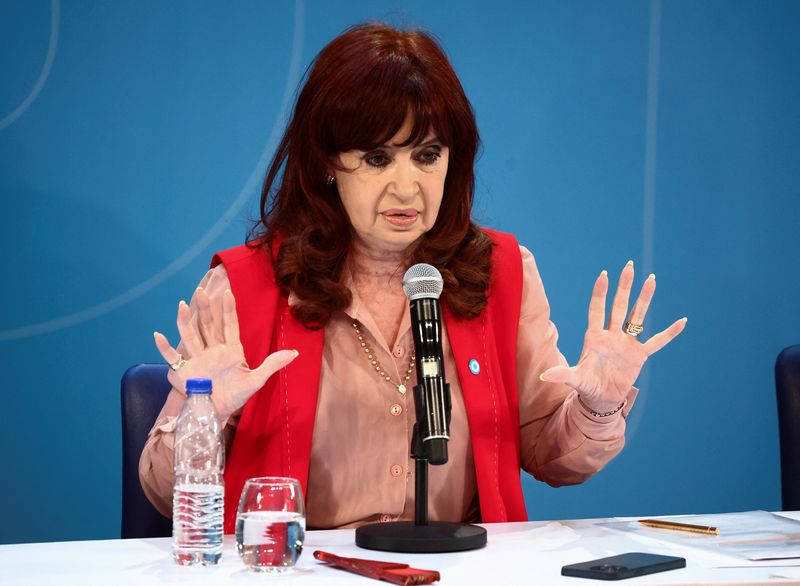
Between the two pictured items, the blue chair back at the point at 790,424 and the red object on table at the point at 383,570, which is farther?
the blue chair back at the point at 790,424

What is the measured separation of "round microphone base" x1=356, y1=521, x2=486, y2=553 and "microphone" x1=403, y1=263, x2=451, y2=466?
130mm

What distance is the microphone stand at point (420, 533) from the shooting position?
1.54m

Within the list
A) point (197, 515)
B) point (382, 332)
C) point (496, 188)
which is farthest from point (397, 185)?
point (496, 188)

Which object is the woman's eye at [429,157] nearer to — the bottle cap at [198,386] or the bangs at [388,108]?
the bangs at [388,108]

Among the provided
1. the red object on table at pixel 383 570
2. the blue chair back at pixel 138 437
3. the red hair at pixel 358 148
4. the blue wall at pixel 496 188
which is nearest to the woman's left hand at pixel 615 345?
the red hair at pixel 358 148

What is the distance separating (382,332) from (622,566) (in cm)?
88

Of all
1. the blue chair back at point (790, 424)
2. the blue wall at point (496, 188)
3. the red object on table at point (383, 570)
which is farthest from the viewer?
the blue wall at point (496, 188)

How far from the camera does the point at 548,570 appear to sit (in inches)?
56.2

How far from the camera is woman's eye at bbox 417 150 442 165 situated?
2.05 meters

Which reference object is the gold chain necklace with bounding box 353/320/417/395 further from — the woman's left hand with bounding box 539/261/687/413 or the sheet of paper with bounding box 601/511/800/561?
the sheet of paper with bounding box 601/511/800/561

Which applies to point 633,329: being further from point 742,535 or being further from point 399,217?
point 399,217

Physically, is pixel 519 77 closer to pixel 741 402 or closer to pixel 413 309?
pixel 741 402

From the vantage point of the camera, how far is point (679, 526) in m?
1.75

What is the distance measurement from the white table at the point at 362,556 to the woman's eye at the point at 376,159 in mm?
724
